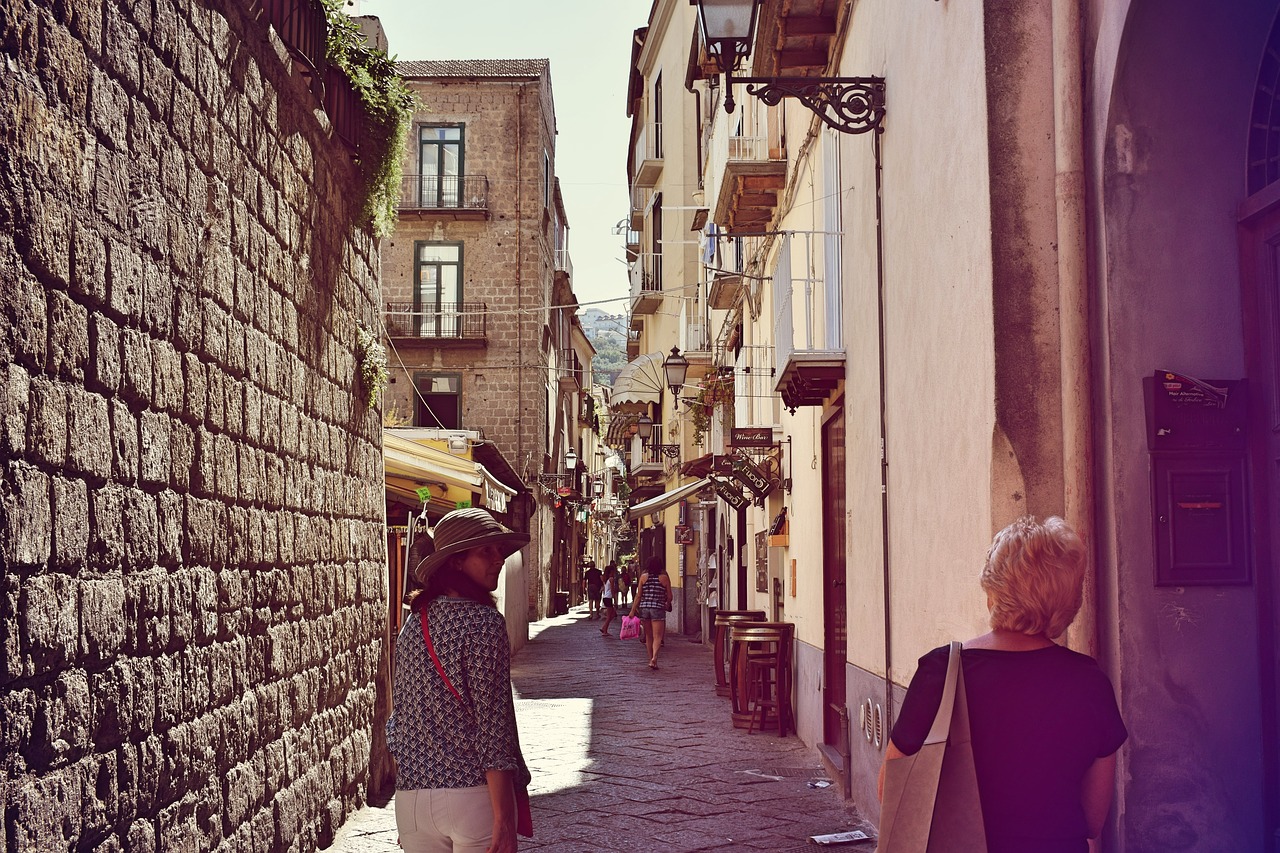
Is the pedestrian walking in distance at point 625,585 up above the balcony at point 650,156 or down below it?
below

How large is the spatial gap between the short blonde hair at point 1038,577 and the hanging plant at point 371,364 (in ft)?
22.0

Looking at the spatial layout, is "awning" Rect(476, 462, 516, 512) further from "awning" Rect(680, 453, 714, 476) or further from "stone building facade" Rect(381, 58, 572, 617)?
"stone building facade" Rect(381, 58, 572, 617)

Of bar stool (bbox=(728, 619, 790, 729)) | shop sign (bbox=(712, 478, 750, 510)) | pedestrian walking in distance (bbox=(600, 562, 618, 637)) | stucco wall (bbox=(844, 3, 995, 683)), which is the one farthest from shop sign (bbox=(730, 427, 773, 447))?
pedestrian walking in distance (bbox=(600, 562, 618, 637))

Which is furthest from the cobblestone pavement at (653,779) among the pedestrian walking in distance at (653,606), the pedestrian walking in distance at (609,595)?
the pedestrian walking in distance at (609,595)

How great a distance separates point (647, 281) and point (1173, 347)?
30383 millimetres

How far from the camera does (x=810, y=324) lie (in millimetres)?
11703

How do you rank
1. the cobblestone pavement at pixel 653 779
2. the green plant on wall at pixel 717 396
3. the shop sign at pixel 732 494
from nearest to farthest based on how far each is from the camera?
the cobblestone pavement at pixel 653 779 → the shop sign at pixel 732 494 → the green plant on wall at pixel 717 396

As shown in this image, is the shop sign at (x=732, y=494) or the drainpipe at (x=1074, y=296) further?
the shop sign at (x=732, y=494)

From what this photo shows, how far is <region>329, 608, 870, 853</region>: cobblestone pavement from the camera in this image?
788cm

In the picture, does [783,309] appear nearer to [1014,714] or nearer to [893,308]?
[893,308]

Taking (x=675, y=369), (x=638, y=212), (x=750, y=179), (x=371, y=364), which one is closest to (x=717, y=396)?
(x=675, y=369)

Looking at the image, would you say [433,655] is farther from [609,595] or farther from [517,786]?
[609,595]

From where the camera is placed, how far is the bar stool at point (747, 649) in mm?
12812

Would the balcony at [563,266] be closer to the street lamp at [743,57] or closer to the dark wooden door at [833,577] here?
the dark wooden door at [833,577]
